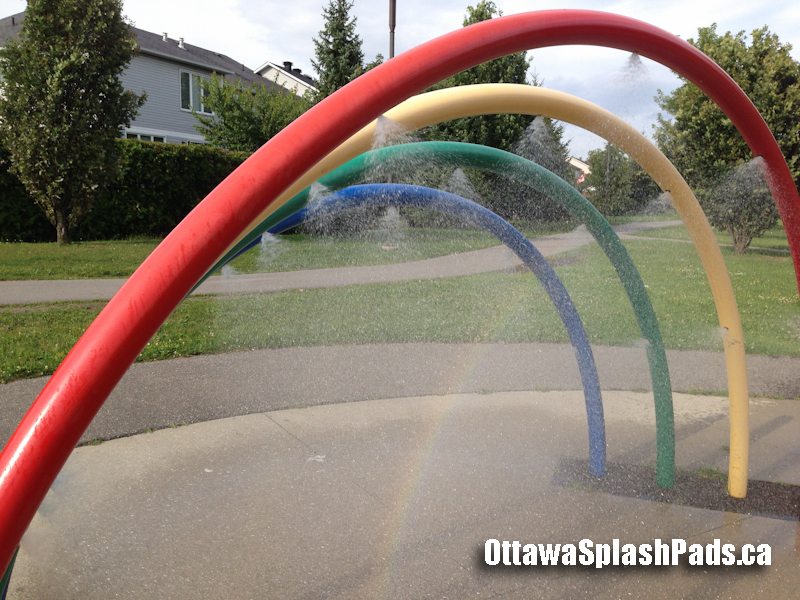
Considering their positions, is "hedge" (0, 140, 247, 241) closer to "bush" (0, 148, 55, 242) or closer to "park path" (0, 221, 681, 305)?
"bush" (0, 148, 55, 242)

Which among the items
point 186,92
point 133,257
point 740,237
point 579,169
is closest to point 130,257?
point 133,257

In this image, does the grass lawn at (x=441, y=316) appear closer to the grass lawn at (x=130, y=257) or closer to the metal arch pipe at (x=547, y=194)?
the grass lawn at (x=130, y=257)

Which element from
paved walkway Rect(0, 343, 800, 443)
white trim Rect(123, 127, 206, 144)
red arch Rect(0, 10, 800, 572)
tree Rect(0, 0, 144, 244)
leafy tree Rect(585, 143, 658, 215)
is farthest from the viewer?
white trim Rect(123, 127, 206, 144)

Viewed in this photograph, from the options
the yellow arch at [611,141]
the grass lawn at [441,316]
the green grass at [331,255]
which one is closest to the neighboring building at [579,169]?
the yellow arch at [611,141]

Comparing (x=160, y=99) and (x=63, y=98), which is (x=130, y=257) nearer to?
(x=63, y=98)

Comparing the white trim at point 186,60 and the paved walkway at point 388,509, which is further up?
the white trim at point 186,60

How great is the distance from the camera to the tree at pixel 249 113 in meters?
22.0

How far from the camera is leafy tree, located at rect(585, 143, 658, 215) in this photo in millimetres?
3197

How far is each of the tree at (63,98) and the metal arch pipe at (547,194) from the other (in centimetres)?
1263

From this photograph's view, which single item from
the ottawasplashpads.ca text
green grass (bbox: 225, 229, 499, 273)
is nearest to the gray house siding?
green grass (bbox: 225, 229, 499, 273)

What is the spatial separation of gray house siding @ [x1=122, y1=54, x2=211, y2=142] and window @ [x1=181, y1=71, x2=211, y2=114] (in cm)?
24

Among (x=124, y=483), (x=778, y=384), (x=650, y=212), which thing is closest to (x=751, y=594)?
(x=650, y=212)

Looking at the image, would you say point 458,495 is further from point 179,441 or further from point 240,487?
point 179,441

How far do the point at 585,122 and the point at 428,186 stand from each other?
1.06 meters
